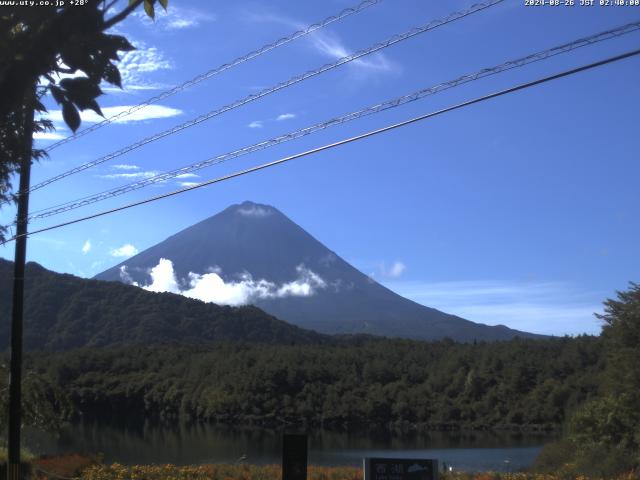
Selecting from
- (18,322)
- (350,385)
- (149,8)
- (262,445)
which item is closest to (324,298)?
(350,385)

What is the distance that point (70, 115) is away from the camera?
13.9ft

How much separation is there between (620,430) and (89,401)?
51258 mm

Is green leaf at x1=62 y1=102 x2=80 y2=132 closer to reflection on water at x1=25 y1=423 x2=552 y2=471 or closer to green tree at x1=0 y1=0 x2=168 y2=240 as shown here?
green tree at x1=0 y1=0 x2=168 y2=240

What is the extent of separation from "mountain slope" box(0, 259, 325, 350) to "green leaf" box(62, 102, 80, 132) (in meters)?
90.6

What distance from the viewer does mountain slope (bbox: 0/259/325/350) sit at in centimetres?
10100

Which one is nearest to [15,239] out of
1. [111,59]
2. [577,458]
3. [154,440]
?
[111,59]

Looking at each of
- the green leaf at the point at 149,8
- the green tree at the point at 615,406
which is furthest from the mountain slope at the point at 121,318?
the green leaf at the point at 149,8

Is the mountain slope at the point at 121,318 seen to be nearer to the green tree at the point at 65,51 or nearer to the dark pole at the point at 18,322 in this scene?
the dark pole at the point at 18,322

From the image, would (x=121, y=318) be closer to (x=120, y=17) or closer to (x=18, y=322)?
(x=18, y=322)

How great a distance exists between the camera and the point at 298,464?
9.29m

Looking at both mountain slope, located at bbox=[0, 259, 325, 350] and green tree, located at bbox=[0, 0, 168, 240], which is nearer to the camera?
green tree, located at bbox=[0, 0, 168, 240]

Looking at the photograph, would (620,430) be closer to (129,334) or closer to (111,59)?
(111,59)

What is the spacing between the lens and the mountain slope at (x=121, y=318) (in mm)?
101000

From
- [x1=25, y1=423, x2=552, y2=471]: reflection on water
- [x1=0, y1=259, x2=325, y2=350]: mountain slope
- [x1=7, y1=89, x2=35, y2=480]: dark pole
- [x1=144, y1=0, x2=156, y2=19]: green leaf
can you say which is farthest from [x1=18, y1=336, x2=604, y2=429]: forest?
[x1=144, y1=0, x2=156, y2=19]: green leaf
